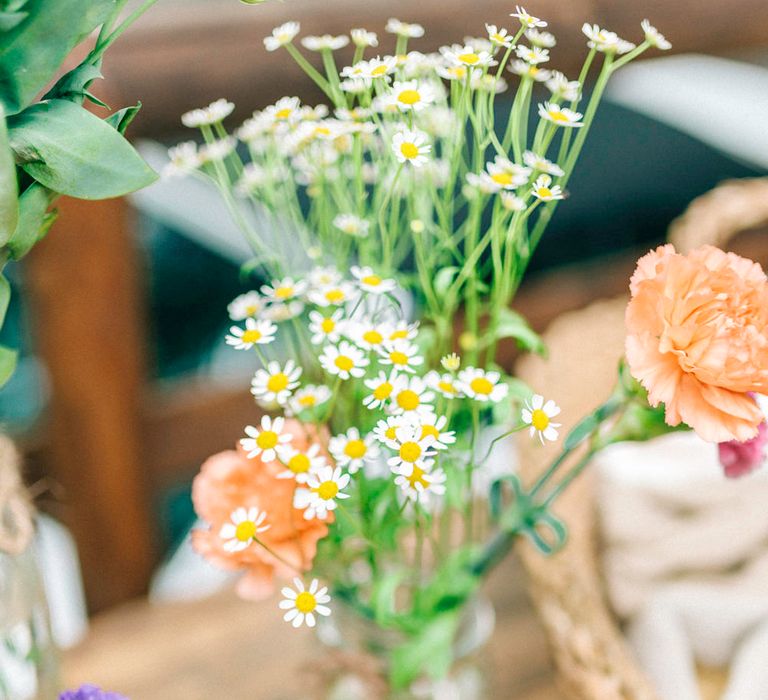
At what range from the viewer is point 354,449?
395mm

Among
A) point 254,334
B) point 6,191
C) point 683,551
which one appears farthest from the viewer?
point 683,551

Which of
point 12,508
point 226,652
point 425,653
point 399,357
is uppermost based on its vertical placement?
point 399,357

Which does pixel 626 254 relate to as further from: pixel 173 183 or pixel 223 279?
pixel 173 183

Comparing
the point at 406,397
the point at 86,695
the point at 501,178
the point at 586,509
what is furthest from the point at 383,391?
the point at 586,509

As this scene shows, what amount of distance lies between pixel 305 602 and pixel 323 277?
18cm

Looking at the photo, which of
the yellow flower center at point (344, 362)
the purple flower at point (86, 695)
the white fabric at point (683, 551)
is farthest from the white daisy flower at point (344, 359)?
the white fabric at point (683, 551)

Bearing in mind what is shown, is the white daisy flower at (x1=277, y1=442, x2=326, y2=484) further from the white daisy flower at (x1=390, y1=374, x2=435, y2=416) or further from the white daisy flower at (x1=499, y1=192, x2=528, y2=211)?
the white daisy flower at (x1=499, y1=192, x2=528, y2=211)

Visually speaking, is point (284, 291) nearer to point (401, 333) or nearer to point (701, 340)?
point (401, 333)

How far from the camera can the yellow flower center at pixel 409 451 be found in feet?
1.20

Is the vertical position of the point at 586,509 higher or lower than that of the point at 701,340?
lower

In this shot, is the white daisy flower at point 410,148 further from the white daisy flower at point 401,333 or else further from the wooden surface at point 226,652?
the wooden surface at point 226,652

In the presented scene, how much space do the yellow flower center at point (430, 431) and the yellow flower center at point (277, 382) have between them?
0.25ft

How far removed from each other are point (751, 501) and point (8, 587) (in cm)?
56

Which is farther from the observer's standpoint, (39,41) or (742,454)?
(742,454)
